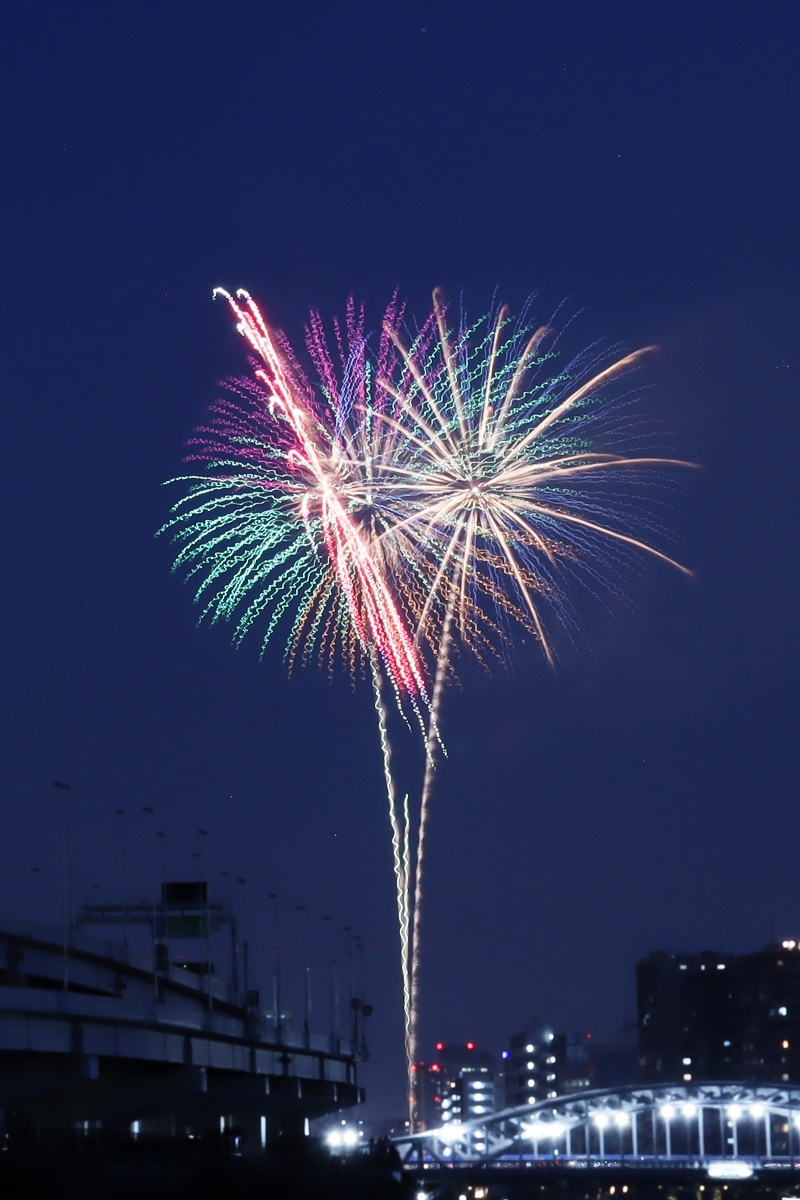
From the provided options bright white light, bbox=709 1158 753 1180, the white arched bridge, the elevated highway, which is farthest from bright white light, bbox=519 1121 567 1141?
the elevated highway

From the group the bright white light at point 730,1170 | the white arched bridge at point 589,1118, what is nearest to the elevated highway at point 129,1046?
the bright white light at point 730,1170

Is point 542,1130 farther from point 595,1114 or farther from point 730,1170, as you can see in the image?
point 730,1170

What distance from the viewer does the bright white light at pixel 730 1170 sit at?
91.7 m

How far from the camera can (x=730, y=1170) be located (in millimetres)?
93375

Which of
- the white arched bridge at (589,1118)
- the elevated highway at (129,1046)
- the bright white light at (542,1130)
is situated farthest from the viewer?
the bright white light at (542,1130)

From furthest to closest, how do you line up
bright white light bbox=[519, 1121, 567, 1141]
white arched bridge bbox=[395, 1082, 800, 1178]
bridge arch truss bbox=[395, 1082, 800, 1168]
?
bright white light bbox=[519, 1121, 567, 1141] → bridge arch truss bbox=[395, 1082, 800, 1168] → white arched bridge bbox=[395, 1082, 800, 1178]

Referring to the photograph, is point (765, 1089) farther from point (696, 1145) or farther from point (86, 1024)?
point (86, 1024)

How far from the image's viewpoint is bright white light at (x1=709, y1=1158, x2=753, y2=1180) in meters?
91.7

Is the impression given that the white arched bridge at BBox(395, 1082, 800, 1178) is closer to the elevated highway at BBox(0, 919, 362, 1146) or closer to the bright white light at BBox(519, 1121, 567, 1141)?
the bright white light at BBox(519, 1121, 567, 1141)

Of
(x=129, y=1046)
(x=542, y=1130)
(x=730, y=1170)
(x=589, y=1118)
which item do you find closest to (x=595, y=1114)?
(x=589, y=1118)

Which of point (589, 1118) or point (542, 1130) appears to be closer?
point (542, 1130)

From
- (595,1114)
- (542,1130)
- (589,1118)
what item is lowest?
(542,1130)

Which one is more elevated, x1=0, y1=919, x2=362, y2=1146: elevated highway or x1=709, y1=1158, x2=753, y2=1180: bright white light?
x1=0, y1=919, x2=362, y2=1146: elevated highway

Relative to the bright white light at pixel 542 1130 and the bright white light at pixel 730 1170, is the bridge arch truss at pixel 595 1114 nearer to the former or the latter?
the bright white light at pixel 542 1130
